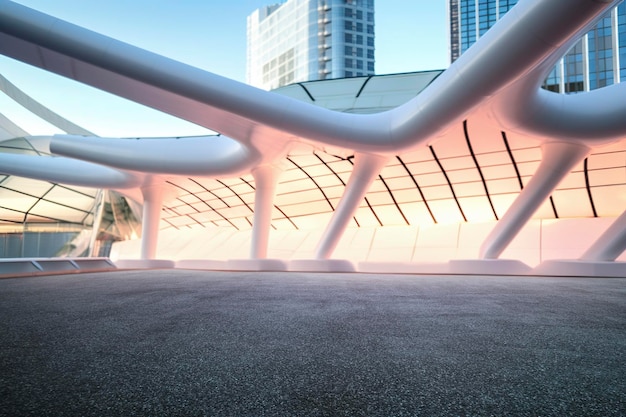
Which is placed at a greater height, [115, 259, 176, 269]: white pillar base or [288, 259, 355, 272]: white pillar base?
[288, 259, 355, 272]: white pillar base

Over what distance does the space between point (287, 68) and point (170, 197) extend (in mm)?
106371

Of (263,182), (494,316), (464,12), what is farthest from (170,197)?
(464,12)

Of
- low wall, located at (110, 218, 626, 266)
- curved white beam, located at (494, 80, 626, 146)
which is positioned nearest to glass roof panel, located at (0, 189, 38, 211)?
low wall, located at (110, 218, 626, 266)

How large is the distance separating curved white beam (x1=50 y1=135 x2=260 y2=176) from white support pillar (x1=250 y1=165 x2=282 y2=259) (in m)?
1.00

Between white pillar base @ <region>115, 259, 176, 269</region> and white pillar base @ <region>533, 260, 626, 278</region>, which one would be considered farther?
white pillar base @ <region>115, 259, 176, 269</region>

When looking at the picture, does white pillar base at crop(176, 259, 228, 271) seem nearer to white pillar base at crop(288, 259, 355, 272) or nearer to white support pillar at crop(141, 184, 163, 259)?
white support pillar at crop(141, 184, 163, 259)

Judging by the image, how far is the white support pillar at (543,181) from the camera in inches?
832

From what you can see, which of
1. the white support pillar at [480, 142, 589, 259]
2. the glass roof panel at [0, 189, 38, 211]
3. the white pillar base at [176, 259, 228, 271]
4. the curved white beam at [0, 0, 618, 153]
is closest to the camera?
the curved white beam at [0, 0, 618, 153]

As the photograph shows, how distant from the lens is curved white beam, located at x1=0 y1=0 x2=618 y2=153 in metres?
12.1

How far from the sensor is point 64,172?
33.4m

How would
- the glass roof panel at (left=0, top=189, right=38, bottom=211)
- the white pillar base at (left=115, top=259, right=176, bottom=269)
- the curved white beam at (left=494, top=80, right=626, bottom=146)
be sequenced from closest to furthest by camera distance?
the curved white beam at (left=494, top=80, right=626, bottom=146) < the white pillar base at (left=115, top=259, right=176, bottom=269) < the glass roof panel at (left=0, top=189, right=38, bottom=211)

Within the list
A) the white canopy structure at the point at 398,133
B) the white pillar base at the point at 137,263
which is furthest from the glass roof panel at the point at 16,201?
the white pillar base at the point at 137,263

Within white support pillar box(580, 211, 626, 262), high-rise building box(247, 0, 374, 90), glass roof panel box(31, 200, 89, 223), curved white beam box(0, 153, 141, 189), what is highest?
high-rise building box(247, 0, 374, 90)

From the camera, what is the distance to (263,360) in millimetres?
3850
